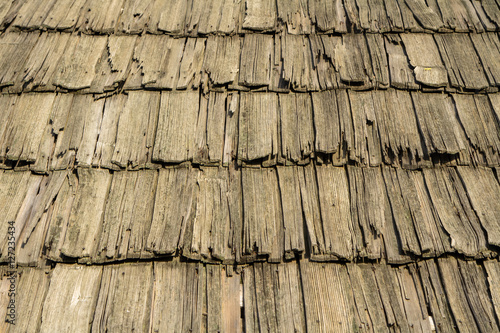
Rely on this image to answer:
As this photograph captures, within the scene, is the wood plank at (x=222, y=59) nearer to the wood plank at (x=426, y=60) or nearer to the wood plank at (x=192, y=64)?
the wood plank at (x=192, y=64)

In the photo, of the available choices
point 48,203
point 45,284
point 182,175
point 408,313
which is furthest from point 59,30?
point 408,313

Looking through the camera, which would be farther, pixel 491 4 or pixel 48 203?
pixel 491 4

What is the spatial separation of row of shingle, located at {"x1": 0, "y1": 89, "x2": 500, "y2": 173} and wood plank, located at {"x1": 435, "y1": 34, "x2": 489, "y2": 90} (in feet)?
0.29

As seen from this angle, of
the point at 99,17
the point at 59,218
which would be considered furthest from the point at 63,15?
the point at 59,218

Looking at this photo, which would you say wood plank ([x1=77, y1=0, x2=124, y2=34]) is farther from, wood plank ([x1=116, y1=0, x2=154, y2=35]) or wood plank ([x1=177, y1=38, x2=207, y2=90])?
wood plank ([x1=177, y1=38, x2=207, y2=90])

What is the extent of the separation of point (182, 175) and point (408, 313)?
126cm

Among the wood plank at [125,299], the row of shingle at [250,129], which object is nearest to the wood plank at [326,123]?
the row of shingle at [250,129]

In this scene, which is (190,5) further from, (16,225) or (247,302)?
(247,302)

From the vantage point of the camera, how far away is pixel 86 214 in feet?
6.12

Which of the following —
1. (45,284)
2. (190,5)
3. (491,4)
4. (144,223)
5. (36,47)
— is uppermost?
(491,4)

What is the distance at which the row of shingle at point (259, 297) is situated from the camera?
5.41ft

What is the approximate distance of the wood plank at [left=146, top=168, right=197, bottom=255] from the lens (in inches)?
70.1

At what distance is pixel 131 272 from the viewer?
1762 millimetres

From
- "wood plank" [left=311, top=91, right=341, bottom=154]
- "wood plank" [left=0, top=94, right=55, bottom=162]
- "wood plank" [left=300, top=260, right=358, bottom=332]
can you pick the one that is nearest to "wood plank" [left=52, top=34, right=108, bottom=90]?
"wood plank" [left=0, top=94, right=55, bottom=162]
